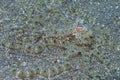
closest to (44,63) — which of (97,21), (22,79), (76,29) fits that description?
(22,79)

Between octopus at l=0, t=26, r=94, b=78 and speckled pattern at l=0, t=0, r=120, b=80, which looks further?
octopus at l=0, t=26, r=94, b=78

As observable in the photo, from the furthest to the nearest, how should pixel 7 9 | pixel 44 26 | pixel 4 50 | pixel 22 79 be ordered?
pixel 7 9
pixel 44 26
pixel 4 50
pixel 22 79

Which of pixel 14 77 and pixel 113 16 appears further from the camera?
pixel 113 16

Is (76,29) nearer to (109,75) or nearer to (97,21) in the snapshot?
(97,21)

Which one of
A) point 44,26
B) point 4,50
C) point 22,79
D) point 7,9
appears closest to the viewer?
point 22,79

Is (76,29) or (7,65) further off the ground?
(76,29)

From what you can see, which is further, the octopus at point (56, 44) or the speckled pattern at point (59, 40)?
the octopus at point (56, 44)

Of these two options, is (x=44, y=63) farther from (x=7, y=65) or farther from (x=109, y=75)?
(x=109, y=75)
